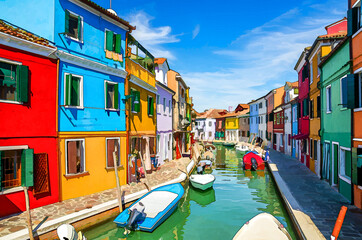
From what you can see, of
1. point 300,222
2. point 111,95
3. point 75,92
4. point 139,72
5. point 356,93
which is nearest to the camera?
point 300,222

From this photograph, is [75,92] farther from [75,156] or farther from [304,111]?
[304,111]

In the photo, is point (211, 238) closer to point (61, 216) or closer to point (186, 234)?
point (186, 234)

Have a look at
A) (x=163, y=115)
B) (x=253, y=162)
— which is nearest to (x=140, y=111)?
(x=163, y=115)

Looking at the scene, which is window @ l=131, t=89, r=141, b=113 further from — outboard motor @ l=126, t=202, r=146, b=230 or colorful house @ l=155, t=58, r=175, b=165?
outboard motor @ l=126, t=202, r=146, b=230

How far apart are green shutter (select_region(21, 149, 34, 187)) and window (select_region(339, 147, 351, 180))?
533 inches

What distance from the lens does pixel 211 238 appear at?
10172mm

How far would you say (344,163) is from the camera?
12398 mm

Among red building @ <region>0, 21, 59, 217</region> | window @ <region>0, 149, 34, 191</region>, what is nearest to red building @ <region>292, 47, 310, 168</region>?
red building @ <region>0, 21, 59, 217</region>

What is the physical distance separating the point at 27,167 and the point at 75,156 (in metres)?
2.48

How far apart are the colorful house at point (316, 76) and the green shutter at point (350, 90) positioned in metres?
6.40

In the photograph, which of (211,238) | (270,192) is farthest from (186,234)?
(270,192)

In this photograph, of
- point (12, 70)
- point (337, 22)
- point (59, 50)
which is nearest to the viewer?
point (12, 70)

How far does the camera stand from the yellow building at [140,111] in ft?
52.1

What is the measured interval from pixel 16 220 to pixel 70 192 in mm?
2876
